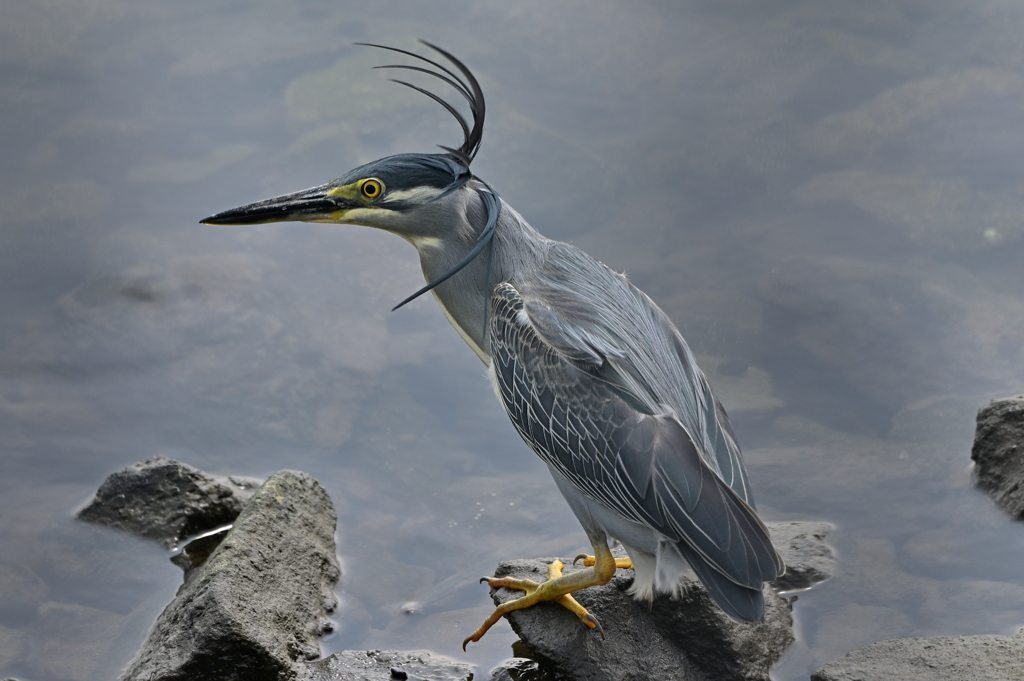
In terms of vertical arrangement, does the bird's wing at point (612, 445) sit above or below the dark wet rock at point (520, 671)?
above

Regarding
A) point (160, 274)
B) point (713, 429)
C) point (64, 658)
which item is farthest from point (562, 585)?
point (160, 274)

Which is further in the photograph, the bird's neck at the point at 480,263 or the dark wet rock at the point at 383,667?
the bird's neck at the point at 480,263

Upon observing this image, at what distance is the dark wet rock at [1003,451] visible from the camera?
4168 mm

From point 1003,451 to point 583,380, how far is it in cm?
211

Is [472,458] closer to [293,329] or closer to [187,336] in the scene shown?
[293,329]

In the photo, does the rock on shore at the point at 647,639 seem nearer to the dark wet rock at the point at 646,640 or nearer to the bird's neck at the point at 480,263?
the dark wet rock at the point at 646,640

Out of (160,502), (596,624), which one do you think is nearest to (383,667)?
(596,624)

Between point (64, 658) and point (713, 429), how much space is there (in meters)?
2.56

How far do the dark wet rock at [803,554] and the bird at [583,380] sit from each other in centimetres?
70

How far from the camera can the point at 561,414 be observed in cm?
335

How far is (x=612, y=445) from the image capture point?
10.6ft

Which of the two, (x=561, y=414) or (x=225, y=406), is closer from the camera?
(x=561, y=414)

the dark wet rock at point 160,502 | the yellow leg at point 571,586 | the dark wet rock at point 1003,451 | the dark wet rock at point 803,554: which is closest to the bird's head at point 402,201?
the yellow leg at point 571,586

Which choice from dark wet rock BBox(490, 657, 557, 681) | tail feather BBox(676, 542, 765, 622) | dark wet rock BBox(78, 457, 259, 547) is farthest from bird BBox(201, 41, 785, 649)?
dark wet rock BBox(78, 457, 259, 547)
